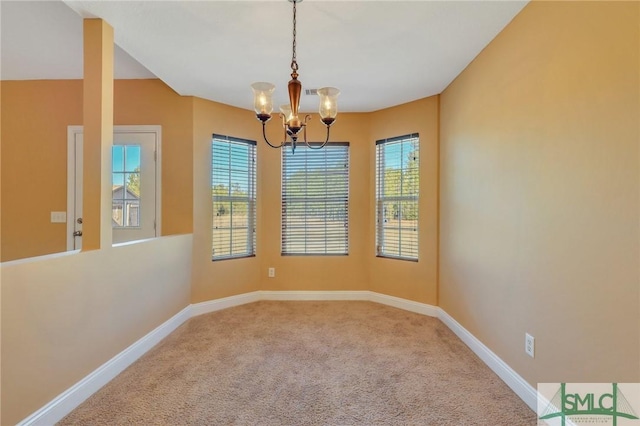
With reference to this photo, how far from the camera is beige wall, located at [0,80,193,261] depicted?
3.18 m

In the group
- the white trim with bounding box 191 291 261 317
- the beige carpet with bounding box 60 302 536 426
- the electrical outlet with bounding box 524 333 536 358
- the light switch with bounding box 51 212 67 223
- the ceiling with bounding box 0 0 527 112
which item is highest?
the ceiling with bounding box 0 0 527 112

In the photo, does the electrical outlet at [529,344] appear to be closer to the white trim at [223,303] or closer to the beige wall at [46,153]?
the white trim at [223,303]

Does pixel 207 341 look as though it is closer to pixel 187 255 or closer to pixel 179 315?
pixel 179 315

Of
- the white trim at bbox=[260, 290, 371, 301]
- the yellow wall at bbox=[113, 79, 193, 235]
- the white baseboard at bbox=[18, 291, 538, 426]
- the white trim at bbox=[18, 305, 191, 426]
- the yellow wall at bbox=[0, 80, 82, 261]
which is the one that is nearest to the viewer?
the white trim at bbox=[18, 305, 191, 426]

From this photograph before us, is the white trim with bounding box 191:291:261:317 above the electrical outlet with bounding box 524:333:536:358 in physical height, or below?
below

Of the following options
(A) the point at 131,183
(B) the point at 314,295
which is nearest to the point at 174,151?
(A) the point at 131,183

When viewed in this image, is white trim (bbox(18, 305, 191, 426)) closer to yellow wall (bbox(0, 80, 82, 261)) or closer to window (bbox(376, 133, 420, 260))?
yellow wall (bbox(0, 80, 82, 261))

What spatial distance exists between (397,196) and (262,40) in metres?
Result: 2.32

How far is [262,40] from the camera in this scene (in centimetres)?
224

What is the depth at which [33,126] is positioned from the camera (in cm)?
322

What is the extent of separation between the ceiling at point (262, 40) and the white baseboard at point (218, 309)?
2419mm

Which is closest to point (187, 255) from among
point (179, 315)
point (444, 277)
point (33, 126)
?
point (179, 315)

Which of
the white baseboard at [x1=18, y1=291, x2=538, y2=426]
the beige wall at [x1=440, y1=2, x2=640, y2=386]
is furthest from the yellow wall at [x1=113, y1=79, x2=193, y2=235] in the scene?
the beige wall at [x1=440, y1=2, x2=640, y2=386]

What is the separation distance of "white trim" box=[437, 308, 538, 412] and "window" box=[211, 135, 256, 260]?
2596 millimetres
